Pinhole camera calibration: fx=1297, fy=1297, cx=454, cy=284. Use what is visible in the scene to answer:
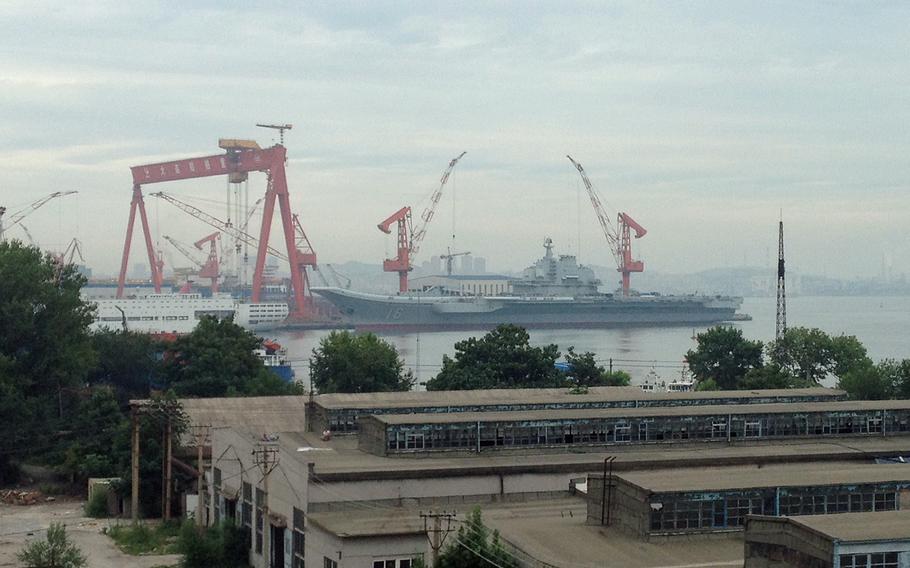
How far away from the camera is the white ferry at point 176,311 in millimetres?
85438

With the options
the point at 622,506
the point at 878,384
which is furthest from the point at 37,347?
the point at 878,384

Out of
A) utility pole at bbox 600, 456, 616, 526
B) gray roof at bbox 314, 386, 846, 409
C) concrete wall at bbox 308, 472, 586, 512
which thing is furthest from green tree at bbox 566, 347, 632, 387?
utility pole at bbox 600, 456, 616, 526

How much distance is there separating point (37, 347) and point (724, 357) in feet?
68.3

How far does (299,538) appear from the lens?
648 inches

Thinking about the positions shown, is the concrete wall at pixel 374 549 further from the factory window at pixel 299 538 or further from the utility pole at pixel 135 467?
the utility pole at pixel 135 467

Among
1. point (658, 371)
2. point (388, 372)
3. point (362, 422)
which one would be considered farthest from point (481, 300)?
point (362, 422)

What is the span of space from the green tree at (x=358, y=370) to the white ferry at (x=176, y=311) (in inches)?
1783

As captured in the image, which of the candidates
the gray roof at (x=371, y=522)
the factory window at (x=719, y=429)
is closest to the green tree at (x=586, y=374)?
the factory window at (x=719, y=429)

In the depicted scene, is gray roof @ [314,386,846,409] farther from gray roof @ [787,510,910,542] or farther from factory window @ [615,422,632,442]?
gray roof @ [787,510,910,542]

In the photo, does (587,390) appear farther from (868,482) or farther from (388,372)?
(868,482)

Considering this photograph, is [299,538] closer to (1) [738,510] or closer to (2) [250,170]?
(1) [738,510]

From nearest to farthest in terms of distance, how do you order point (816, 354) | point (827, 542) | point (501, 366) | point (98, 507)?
point (827, 542) → point (98, 507) → point (501, 366) → point (816, 354)

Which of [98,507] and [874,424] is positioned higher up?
[874,424]

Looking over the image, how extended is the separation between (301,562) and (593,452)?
16.2 feet
